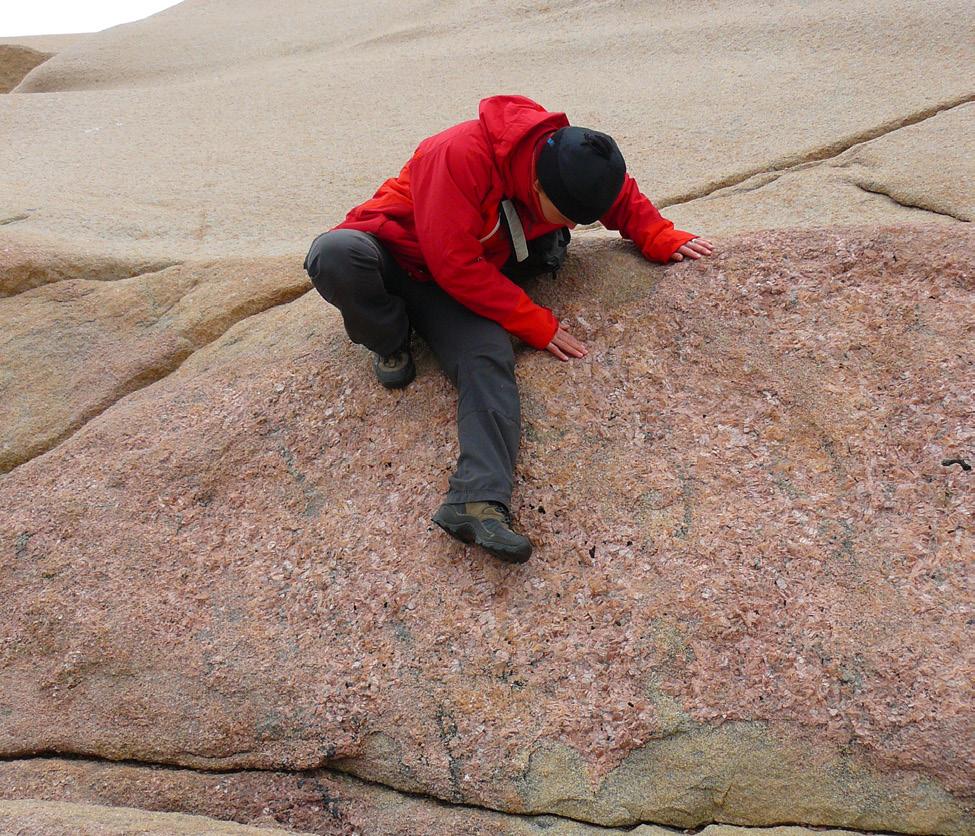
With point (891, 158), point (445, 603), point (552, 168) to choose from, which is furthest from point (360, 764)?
point (891, 158)

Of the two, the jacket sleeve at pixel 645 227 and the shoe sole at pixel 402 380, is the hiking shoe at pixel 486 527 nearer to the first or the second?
the shoe sole at pixel 402 380

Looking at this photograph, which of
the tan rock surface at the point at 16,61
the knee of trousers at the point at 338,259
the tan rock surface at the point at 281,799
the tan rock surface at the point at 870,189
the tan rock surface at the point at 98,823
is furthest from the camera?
the tan rock surface at the point at 16,61

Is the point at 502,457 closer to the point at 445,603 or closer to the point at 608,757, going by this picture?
the point at 445,603

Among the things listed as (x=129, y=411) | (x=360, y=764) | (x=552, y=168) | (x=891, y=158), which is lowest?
(x=360, y=764)

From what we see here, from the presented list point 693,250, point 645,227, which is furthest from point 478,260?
point 693,250

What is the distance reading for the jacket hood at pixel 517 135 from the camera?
222 cm

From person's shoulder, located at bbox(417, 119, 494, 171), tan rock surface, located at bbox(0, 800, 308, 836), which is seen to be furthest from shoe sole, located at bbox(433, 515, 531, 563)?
person's shoulder, located at bbox(417, 119, 494, 171)

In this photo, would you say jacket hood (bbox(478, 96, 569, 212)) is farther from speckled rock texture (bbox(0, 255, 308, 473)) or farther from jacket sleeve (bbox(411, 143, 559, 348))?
speckled rock texture (bbox(0, 255, 308, 473))

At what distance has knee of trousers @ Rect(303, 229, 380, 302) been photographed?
2.31m

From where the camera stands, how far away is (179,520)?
247 centimetres

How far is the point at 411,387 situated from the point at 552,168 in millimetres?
710

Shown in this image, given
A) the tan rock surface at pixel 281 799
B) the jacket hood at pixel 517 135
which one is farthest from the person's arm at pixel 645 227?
the tan rock surface at pixel 281 799

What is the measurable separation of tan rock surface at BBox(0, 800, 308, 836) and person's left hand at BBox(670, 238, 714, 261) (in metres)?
1.76

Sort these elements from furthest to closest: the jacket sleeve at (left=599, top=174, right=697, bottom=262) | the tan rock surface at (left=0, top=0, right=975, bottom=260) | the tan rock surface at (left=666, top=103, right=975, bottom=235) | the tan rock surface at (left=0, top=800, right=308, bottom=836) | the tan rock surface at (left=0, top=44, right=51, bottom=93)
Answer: the tan rock surface at (left=0, top=44, right=51, bottom=93) < the tan rock surface at (left=0, top=0, right=975, bottom=260) < the tan rock surface at (left=666, top=103, right=975, bottom=235) < the jacket sleeve at (left=599, top=174, right=697, bottom=262) < the tan rock surface at (left=0, top=800, right=308, bottom=836)
